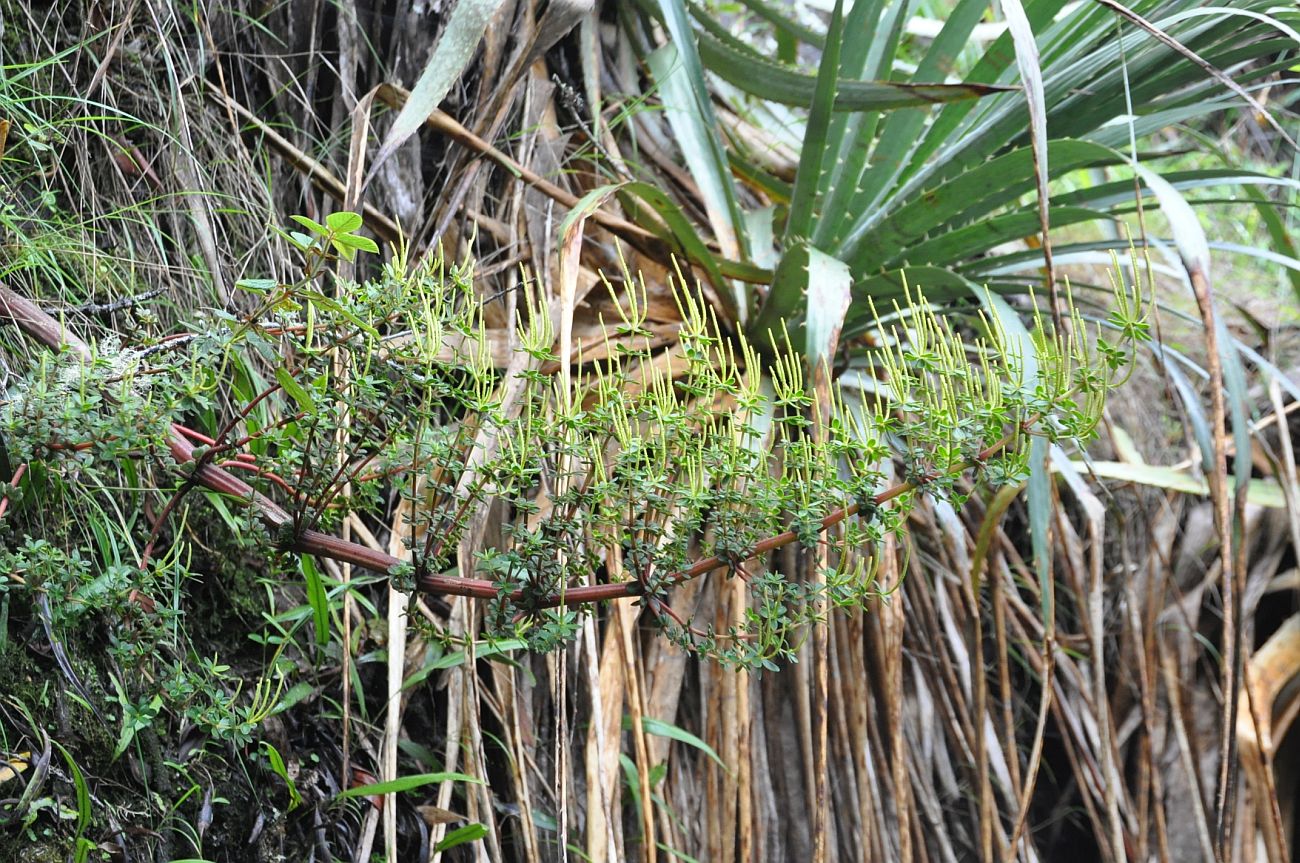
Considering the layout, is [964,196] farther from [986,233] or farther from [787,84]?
[787,84]

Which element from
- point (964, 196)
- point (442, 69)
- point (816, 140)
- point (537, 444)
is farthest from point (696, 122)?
point (537, 444)

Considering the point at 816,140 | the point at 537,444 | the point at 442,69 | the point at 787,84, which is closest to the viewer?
the point at 537,444

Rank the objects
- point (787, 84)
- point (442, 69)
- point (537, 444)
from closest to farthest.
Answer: point (537, 444), point (442, 69), point (787, 84)

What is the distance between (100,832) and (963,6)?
140cm

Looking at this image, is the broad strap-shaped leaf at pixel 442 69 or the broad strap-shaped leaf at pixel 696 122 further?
the broad strap-shaped leaf at pixel 696 122

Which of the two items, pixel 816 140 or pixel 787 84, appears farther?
pixel 787 84

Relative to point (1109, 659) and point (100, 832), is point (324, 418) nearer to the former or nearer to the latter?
point (100, 832)

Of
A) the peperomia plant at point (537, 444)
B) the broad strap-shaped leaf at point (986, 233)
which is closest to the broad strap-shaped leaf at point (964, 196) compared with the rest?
the broad strap-shaped leaf at point (986, 233)

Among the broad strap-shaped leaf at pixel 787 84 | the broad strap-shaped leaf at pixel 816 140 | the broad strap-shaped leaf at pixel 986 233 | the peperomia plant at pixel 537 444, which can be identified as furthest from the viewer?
the broad strap-shaped leaf at pixel 986 233

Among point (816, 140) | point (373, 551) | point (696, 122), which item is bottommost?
point (373, 551)

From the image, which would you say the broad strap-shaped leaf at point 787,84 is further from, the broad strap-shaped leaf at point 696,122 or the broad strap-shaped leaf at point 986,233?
the broad strap-shaped leaf at point 986,233

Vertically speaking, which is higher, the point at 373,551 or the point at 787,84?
the point at 787,84

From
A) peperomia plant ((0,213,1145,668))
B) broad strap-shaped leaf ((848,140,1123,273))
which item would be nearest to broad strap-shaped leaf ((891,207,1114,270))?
broad strap-shaped leaf ((848,140,1123,273))

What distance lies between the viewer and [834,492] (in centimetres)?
80
